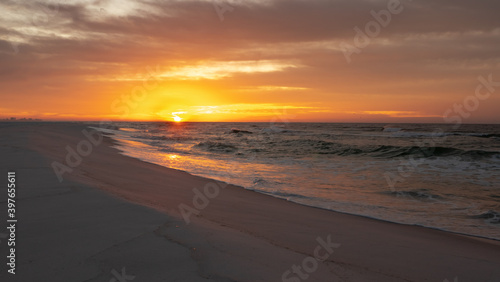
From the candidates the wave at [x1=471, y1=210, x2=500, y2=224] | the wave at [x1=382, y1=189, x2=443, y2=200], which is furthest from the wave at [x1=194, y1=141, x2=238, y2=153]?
the wave at [x1=471, y1=210, x2=500, y2=224]

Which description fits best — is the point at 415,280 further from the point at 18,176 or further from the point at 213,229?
the point at 18,176

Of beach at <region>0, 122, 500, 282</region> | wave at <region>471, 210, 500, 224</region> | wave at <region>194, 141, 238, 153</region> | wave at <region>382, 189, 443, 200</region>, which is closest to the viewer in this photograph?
beach at <region>0, 122, 500, 282</region>

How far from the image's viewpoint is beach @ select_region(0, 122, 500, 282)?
2.83 m

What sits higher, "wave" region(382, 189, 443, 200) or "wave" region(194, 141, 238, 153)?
"wave" region(194, 141, 238, 153)

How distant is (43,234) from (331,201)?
6092mm

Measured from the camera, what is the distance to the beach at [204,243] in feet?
9.29

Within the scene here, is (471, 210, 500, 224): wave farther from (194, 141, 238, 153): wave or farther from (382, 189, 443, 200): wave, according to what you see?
(194, 141, 238, 153): wave

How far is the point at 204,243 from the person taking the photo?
3.48 m

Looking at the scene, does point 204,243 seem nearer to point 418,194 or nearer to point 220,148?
point 418,194

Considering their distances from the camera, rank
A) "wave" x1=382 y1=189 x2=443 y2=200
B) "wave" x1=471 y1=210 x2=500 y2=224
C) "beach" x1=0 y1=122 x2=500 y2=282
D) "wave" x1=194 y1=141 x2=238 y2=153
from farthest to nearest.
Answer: "wave" x1=194 y1=141 x2=238 y2=153 < "wave" x1=382 y1=189 x2=443 y2=200 < "wave" x1=471 y1=210 x2=500 y2=224 < "beach" x1=0 y1=122 x2=500 y2=282

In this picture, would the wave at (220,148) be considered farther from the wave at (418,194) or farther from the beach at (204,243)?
the beach at (204,243)

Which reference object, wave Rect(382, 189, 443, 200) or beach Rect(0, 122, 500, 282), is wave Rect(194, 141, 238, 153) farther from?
beach Rect(0, 122, 500, 282)

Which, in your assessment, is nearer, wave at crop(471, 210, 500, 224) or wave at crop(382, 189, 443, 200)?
wave at crop(471, 210, 500, 224)

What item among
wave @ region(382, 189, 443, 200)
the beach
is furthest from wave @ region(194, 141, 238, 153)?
the beach
